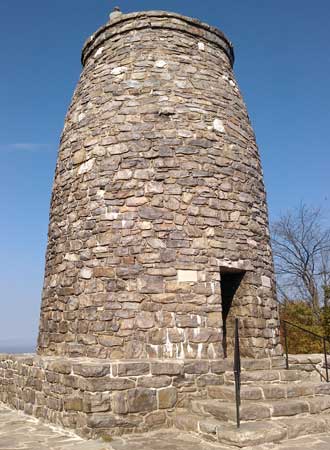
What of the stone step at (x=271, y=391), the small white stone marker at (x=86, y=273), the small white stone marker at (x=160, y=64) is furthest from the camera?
the small white stone marker at (x=160, y=64)

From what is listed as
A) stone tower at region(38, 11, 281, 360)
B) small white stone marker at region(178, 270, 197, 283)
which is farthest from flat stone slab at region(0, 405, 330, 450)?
small white stone marker at region(178, 270, 197, 283)

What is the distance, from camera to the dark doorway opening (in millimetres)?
6879

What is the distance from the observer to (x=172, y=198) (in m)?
6.59

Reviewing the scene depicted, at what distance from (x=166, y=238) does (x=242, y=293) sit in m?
1.54

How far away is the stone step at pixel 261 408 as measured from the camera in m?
4.83

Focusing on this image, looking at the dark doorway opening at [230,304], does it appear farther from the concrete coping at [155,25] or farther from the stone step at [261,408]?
the concrete coping at [155,25]

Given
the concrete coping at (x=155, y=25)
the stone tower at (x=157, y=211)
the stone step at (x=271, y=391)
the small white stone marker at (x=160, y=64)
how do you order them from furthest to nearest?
the concrete coping at (x=155, y=25) < the small white stone marker at (x=160, y=64) < the stone tower at (x=157, y=211) < the stone step at (x=271, y=391)

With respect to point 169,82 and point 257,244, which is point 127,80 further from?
point 257,244

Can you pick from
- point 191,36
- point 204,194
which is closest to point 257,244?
point 204,194

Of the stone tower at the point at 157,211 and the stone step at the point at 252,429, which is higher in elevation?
the stone tower at the point at 157,211

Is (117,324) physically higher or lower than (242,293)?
lower

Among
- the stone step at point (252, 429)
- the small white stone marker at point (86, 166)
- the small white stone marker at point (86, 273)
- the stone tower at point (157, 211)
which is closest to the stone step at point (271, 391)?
the stone step at point (252, 429)

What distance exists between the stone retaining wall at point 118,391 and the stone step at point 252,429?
329 millimetres

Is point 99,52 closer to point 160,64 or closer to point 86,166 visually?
point 160,64
